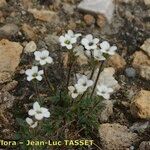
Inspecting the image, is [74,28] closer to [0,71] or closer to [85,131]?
[0,71]

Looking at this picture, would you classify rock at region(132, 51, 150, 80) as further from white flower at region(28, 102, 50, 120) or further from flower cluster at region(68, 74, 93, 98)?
white flower at region(28, 102, 50, 120)

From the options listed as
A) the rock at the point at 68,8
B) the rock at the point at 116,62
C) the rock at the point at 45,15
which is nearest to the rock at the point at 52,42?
the rock at the point at 45,15

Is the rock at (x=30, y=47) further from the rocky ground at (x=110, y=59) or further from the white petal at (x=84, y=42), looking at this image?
the white petal at (x=84, y=42)

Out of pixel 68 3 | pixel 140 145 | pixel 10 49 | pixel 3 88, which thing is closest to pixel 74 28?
pixel 68 3

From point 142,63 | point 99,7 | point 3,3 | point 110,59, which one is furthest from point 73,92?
point 3,3

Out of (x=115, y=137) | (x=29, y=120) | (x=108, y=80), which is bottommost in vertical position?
(x=115, y=137)

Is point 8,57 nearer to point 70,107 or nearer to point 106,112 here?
point 70,107
